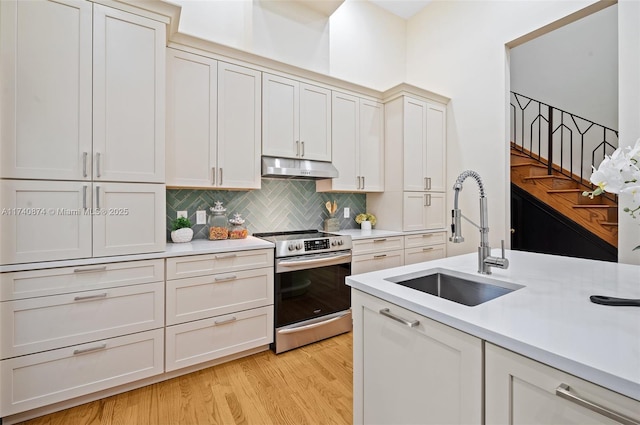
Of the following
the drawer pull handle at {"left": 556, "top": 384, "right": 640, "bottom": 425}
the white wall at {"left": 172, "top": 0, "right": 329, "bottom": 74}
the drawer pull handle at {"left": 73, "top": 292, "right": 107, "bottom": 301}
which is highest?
the white wall at {"left": 172, "top": 0, "right": 329, "bottom": 74}

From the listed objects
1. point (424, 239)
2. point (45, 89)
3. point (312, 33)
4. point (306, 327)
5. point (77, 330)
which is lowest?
point (306, 327)

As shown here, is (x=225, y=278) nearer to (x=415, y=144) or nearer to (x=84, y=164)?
(x=84, y=164)

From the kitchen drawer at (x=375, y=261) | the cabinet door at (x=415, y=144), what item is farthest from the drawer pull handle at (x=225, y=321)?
the cabinet door at (x=415, y=144)

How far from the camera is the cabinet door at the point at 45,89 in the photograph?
1644mm

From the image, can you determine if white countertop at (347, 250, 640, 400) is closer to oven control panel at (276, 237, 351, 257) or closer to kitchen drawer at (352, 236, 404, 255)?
oven control panel at (276, 237, 351, 257)

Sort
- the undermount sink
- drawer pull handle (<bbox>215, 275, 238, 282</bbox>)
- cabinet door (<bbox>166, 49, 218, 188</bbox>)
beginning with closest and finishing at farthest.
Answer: the undermount sink < drawer pull handle (<bbox>215, 275, 238, 282</bbox>) < cabinet door (<bbox>166, 49, 218, 188</bbox>)

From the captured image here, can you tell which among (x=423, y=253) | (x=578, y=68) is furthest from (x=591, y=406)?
(x=578, y=68)

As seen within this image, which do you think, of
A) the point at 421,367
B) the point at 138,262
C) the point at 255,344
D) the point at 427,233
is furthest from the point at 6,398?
the point at 427,233

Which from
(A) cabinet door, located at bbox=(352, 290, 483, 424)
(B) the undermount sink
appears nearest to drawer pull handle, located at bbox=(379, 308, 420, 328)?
(A) cabinet door, located at bbox=(352, 290, 483, 424)

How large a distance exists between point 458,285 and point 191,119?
2.24m

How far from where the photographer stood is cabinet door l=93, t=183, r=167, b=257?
186 cm

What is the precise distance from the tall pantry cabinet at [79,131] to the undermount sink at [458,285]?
5.48 feet

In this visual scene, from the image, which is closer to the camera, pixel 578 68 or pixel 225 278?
pixel 225 278

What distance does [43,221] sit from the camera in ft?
5.63
